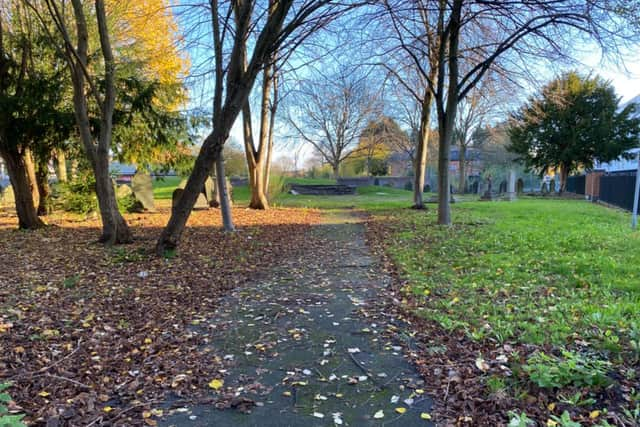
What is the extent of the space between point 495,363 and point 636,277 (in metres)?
2.96

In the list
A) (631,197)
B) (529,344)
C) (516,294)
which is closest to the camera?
(529,344)

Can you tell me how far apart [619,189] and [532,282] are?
14.4m

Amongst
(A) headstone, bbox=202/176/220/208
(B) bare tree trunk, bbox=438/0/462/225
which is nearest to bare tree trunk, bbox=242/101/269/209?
(A) headstone, bbox=202/176/220/208

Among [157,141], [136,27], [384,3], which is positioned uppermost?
[136,27]

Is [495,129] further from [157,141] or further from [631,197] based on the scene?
[157,141]

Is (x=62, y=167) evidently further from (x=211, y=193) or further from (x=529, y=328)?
(x=529, y=328)

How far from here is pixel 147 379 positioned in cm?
298

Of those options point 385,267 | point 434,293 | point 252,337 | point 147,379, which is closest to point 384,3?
point 385,267

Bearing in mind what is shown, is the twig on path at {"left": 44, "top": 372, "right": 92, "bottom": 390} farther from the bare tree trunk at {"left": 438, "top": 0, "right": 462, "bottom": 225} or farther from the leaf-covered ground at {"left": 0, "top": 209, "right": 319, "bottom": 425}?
the bare tree trunk at {"left": 438, "top": 0, "right": 462, "bottom": 225}

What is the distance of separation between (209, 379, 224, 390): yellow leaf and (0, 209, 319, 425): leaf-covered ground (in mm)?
62

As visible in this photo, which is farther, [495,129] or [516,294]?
[495,129]

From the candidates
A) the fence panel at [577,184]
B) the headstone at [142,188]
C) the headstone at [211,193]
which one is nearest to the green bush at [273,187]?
the headstone at [211,193]

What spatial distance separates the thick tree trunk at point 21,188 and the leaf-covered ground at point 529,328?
30.5ft

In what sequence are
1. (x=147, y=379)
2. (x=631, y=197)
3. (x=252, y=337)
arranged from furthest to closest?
(x=631, y=197) < (x=252, y=337) < (x=147, y=379)
